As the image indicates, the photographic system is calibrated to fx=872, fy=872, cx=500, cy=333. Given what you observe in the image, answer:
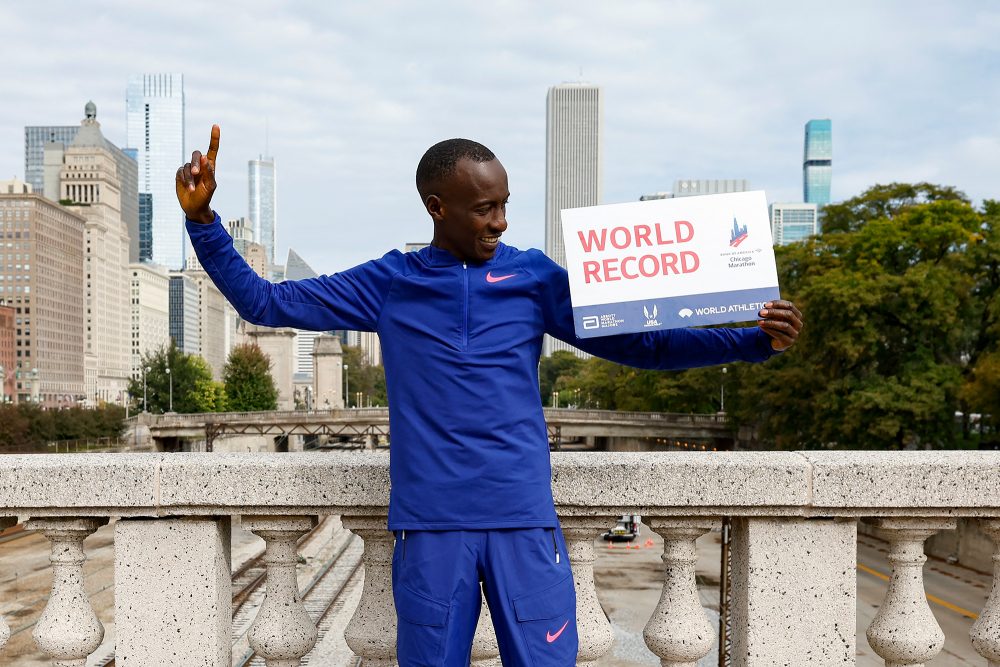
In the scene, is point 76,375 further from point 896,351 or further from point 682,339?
point 682,339

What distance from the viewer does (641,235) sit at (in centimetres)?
301

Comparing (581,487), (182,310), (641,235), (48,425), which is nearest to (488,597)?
(581,487)

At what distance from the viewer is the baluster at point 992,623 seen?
3350 millimetres

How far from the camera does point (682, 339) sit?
3074 millimetres

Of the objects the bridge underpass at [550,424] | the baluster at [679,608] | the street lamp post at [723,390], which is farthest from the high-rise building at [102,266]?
the baluster at [679,608]

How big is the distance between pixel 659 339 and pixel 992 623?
175cm

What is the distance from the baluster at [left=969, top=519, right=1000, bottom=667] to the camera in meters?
3.35

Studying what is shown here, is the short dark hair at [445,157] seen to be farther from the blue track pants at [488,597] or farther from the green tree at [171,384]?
the green tree at [171,384]

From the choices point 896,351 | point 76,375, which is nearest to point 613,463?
point 896,351

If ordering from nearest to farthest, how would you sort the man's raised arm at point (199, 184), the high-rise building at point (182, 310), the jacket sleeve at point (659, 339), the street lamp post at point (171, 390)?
1. the man's raised arm at point (199, 184)
2. the jacket sleeve at point (659, 339)
3. the street lamp post at point (171, 390)
4. the high-rise building at point (182, 310)

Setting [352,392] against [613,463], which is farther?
[352,392]

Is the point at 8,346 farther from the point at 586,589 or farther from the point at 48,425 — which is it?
the point at 586,589

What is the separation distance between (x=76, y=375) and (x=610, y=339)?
137 meters

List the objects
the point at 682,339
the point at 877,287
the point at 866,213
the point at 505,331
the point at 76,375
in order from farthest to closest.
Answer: the point at 76,375 < the point at 866,213 < the point at 877,287 < the point at 682,339 < the point at 505,331
